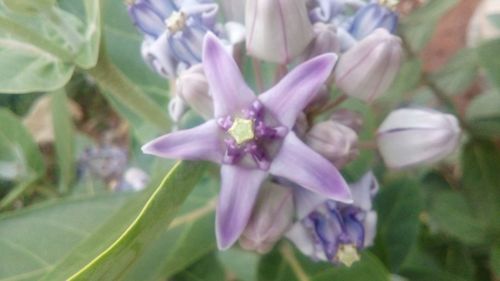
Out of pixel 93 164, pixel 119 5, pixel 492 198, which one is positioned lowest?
pixel 93 164

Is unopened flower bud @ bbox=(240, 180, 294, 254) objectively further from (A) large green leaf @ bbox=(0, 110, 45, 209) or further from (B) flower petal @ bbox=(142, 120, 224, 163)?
(A) large green leaf @ bbox=(0, 110, 45, 209)

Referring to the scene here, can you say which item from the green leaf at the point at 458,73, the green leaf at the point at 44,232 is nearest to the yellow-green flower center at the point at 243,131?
the green leaf at the point at 44,232

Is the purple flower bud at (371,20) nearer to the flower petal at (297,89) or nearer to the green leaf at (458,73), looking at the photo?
the flower petal at (297,89)

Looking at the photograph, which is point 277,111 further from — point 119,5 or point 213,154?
point 119,5

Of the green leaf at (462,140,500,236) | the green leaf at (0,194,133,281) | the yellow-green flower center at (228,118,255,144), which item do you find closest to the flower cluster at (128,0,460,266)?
the yellow-green flower center at (228,118,255,144)

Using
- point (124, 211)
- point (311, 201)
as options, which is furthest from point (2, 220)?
point (311, 201)

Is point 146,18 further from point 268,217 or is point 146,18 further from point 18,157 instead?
point 18,157

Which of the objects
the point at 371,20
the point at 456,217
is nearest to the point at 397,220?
the point at 456,217
